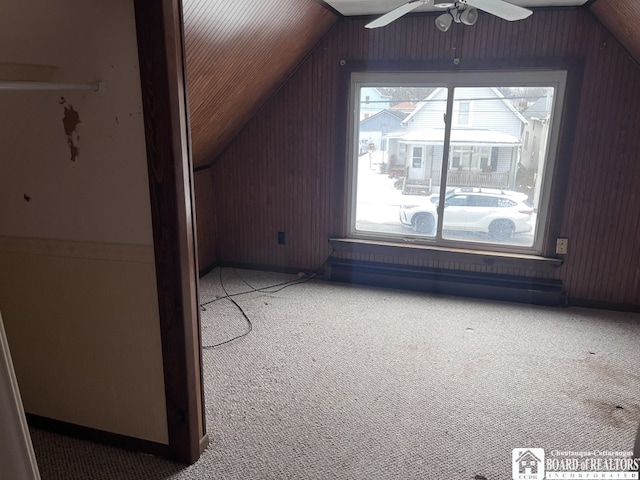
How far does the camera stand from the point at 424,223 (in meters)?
3.68

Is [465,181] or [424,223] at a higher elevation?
[465,181]

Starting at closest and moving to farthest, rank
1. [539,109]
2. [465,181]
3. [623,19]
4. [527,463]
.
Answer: [527,463]
[623,19]
[539,109]
[465,181]

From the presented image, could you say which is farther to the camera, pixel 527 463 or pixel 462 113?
pixel 462 113

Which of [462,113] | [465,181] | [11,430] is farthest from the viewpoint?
[465,181]

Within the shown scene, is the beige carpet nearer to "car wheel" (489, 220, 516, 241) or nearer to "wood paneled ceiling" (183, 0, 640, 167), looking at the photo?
"car wheel" (489, 220, 516, 241)

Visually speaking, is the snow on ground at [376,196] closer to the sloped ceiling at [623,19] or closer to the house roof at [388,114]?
the house roof at [388,114]

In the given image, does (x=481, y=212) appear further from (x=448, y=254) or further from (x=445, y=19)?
(x=445, y=19)

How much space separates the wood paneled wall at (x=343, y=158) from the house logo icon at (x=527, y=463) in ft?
6.04

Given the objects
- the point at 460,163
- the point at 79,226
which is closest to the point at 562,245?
the point at 460,163

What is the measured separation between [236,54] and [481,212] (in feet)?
7.09

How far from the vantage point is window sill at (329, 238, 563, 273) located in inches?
131

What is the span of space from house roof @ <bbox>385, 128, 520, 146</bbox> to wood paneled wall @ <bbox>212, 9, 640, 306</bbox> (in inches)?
15.9

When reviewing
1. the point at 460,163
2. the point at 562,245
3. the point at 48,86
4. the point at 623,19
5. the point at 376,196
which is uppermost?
the point at 623,19

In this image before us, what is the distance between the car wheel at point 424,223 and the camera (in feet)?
12.0
